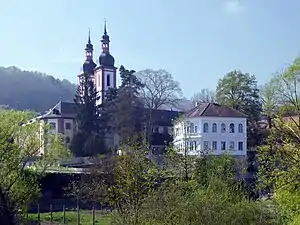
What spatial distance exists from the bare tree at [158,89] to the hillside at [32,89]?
38292 millimetres

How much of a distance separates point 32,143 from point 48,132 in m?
4.54

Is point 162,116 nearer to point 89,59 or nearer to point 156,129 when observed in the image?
point 156,129

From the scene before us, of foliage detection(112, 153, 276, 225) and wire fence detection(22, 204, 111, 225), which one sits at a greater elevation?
foliage detection(112, 153, 276, 225)

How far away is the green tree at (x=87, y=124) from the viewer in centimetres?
6112

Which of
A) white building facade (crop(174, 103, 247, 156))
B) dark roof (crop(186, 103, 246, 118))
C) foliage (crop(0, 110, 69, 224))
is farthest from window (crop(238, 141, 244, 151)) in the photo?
foliage (crop(0, 110, 69, 224))

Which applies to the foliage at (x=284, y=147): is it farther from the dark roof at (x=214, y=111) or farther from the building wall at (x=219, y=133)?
the building wall at (x=219, y=133)

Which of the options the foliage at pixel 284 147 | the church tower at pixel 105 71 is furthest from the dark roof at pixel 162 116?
the foliage at pixel 284 147

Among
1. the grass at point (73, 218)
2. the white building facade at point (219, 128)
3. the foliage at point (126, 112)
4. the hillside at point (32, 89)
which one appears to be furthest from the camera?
the hillside at point (32, 89)

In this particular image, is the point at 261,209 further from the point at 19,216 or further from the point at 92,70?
the point at 92,70

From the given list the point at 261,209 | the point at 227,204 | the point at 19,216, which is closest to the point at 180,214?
the point at 227,204

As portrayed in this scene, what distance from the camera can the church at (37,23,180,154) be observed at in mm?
66031

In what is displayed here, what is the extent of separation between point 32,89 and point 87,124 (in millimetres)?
48734

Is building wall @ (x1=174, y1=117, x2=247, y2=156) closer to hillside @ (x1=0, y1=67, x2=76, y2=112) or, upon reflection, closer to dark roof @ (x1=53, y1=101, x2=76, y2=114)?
dark roof @ (x1=53, y1=101, x2=76, y2=114)

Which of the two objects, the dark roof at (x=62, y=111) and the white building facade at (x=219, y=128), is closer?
the white building facade at (x=219, y=128)
